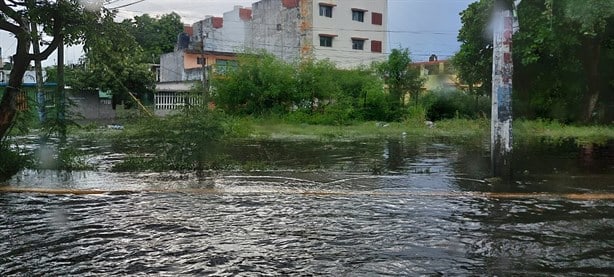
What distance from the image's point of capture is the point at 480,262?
5191mm

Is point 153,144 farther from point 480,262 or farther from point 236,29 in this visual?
point 236,29

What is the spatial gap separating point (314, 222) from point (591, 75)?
79.0 feet

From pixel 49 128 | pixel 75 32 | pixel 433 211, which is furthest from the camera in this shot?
pixel 49 128

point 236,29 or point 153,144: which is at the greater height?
point 236,29

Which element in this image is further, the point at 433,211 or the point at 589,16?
the point at 589,16

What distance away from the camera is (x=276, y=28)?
54.8 metres

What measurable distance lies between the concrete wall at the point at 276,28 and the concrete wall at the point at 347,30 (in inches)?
70.6

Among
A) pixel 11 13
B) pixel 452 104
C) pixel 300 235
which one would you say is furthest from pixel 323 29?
pixel 300 235

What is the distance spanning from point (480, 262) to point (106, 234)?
396 centimetres

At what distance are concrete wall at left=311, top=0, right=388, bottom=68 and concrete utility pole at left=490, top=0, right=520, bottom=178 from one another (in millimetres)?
42647

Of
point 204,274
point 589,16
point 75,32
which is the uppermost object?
point 589,16

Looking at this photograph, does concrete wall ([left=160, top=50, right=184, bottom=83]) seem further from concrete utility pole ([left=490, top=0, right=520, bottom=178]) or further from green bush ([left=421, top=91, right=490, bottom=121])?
concrete utility pole ([left=490, top=0, right=520, bottom=178])

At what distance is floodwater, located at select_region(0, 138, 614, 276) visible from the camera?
514 cm

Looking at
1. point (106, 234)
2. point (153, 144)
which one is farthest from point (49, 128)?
point (106, 234)
